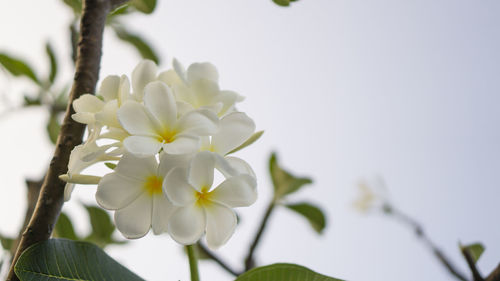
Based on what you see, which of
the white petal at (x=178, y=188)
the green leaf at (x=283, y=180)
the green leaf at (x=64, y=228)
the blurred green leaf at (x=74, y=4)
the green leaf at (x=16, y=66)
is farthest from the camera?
the green leaf at (x=16, y=66)

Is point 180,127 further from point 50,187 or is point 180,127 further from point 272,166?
point 272,166

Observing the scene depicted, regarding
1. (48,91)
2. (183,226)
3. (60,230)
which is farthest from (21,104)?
(183,226)

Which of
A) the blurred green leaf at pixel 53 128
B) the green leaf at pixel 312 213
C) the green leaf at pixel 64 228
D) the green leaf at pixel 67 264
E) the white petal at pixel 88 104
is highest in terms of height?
the white petal at pixel 88 104

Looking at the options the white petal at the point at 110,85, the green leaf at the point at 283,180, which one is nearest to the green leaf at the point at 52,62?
the green leaf at the point at 283,180

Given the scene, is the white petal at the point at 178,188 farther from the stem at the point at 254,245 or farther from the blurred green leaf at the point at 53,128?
the blurred green leaf at the point at 53,128

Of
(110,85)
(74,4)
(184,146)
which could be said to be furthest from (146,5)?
(184,146)

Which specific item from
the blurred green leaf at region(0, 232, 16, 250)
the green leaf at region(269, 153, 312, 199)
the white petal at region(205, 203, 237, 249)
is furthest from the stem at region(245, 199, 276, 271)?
the blurred green leaf at region(0, 232, 16, 250)

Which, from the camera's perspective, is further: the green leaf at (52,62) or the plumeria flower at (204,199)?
the green leaf at (52,62)

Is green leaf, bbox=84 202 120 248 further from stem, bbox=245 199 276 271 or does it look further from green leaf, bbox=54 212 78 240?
stem, bbox=245 199 276 271

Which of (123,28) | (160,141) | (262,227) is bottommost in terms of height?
(262,227)

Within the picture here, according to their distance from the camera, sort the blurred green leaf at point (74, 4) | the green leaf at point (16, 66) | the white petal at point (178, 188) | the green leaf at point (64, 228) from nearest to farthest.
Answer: the white petal at point (178, 188), the green leaf at point (64, 228), the blurred green leaf at point (74, 4), the green leaf at point (16, 66)
